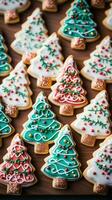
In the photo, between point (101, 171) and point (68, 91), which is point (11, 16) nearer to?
point (68, 91)

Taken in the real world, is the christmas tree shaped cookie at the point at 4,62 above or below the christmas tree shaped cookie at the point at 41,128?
above

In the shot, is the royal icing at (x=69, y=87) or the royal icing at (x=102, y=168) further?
the royal icing at (x=69, y=87)

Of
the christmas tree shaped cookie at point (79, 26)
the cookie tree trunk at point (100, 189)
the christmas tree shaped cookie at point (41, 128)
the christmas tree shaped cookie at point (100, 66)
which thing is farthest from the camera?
the christmas tree shaped cookie at point (79, 26)

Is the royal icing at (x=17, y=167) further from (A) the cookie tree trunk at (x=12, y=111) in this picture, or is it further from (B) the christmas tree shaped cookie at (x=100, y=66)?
(B) the christmas tree shaped cookie at (x=100, y=66)

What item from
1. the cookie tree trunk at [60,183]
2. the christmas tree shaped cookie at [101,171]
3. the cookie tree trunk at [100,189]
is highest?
the christmas tree shaped cookie at [101,171]

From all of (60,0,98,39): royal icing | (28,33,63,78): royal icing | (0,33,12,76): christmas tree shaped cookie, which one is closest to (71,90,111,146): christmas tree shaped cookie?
(28,33,63,78): royal icing

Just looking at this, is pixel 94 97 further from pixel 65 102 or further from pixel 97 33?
pixel 97 33

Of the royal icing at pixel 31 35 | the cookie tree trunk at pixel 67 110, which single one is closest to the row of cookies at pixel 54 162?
the cookie tree trunk at pixel 67 110
